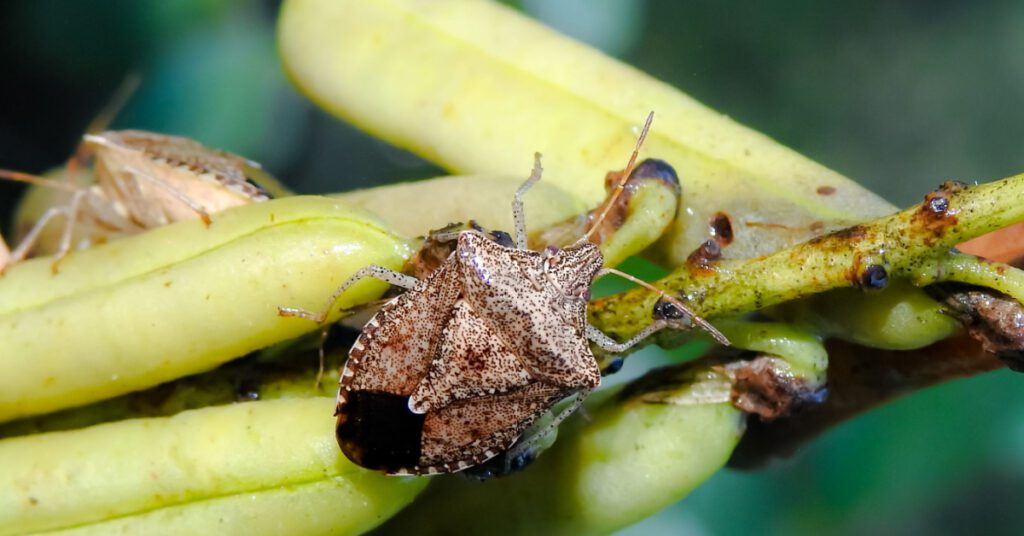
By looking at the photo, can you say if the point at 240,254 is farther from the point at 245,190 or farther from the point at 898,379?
the point at 898,379

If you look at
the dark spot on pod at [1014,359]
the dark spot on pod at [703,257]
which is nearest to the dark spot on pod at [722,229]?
the dark spot on pod at [703,257]

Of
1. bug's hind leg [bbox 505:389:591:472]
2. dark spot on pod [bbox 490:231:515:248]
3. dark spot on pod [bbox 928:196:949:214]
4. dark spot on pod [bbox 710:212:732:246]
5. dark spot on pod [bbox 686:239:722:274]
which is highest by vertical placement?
dark spot on pod [bbox 928:196:949:214]

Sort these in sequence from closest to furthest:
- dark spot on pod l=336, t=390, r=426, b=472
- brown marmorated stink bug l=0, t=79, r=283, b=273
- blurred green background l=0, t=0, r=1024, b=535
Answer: dark spot on pod l=336, t=390, r=426, b=472
brown marmorated stink bug l=0, t=79, r=283, b=273
blurred green background l=0, t=0, r=1024, b=535

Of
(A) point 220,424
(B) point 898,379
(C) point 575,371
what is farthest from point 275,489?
(B) point 898,379

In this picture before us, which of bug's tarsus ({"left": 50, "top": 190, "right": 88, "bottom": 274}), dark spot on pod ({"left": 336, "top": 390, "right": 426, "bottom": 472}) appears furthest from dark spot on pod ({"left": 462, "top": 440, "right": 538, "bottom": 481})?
bug's tarsus ({"left": 50, "top": 190, "right": 88, "bottom": 274})

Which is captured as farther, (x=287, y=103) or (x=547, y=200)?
(x=287, y=103)

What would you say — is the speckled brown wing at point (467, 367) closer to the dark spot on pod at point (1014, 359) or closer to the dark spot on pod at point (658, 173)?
the dark spot on pod at point (658, 173)

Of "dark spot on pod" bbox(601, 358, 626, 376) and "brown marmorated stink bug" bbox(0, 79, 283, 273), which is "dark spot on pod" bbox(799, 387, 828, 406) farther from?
"brown marmorated stink bug" bbox(0, 79, 283, 273)
